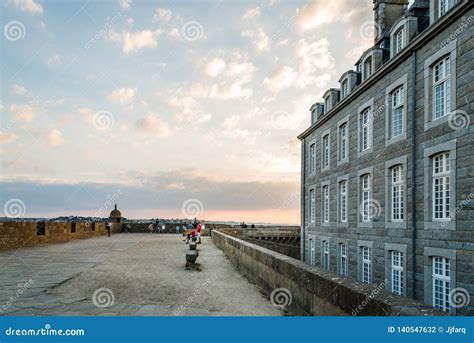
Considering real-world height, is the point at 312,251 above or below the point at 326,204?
below

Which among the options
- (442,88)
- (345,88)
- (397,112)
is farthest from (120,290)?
(345,88)

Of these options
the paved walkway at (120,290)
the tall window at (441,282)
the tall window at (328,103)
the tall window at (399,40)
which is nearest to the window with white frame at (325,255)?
the tall window at (328,103)

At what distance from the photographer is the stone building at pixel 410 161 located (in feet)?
38.0

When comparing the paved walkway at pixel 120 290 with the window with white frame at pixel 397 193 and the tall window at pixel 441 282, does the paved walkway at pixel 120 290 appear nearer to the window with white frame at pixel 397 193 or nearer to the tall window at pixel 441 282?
the tall window at pixel 441 282

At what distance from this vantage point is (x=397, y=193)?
611 inches

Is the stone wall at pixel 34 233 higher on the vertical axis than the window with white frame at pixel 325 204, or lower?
lower

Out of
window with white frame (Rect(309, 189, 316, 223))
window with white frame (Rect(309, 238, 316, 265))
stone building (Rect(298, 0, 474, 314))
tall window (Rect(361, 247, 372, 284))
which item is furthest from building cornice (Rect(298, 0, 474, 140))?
window with white frame (Rect(309, 238, 316, 265))

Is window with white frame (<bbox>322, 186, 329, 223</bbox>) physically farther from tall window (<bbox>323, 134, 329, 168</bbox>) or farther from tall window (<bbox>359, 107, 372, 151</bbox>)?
tall window (<bbox>359, 107, 372, 151</bbox>)

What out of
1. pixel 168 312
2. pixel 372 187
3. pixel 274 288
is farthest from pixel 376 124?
pixel 168 312

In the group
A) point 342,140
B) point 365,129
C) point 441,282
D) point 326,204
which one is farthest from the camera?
point 326,204

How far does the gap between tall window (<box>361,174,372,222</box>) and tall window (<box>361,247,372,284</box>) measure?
4.65ft

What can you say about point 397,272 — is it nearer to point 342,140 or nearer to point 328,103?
point 342,140

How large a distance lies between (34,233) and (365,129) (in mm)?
17485

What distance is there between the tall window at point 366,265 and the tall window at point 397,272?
2.00 m
